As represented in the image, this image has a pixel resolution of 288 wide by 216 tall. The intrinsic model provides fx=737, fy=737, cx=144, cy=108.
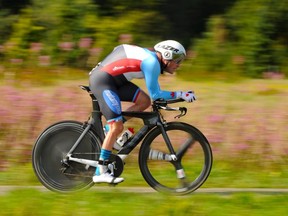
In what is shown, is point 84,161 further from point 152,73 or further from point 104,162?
point 152,73

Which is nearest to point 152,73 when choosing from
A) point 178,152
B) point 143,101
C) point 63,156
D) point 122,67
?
point 122,67

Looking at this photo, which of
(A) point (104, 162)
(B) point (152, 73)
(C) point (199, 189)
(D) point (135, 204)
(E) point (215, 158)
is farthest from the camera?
(E) point (215, 158)

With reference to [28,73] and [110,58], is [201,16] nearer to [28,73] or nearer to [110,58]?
A: [28,73]

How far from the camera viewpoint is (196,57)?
16172 mm

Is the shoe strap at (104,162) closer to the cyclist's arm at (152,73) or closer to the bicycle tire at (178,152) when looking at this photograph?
the bicycle tire at (178,152)

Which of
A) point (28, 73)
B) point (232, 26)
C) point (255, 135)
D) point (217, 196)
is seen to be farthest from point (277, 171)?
point (232, 26)

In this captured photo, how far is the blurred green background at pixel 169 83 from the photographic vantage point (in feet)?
24.5

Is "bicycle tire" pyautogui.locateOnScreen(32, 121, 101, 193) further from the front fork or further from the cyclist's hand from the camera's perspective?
the cyclist's hand

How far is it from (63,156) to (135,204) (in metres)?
1.19

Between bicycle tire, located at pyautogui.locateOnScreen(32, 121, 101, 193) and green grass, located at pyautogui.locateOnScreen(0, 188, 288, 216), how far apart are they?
0.63 ft

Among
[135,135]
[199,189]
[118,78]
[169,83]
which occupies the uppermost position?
[118,78]

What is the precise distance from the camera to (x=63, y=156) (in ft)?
26.3

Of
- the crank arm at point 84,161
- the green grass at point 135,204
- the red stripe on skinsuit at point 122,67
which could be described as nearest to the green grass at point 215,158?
the green grass at point 135,204

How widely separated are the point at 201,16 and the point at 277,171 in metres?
10.3
